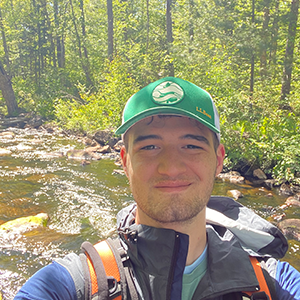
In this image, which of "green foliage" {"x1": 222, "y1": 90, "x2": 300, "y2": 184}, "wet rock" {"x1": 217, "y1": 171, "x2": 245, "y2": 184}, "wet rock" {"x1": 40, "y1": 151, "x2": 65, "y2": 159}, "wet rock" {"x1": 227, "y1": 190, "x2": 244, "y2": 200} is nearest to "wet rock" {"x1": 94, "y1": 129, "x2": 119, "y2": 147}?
"wet rock" {"x1": 40, "y1": 151, "x2": 65, "y2": 159}

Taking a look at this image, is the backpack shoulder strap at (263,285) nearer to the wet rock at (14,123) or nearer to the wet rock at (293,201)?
the wet rock at (293,201)

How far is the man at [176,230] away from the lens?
145cm

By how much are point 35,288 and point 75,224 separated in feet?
15.9

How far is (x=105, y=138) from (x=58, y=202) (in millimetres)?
6609

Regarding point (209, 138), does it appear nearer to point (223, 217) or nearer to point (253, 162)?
point (223, 217)

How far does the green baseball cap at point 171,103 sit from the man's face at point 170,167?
8 centimetres

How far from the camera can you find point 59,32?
2478 centimetres

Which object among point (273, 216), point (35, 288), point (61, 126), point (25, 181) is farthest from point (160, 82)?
point (61, 126)

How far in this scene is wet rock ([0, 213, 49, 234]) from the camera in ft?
17.6

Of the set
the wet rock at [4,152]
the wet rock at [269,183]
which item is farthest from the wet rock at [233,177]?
the wet rock at [4,152]

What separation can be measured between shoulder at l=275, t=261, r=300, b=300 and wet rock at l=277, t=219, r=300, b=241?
14.6ft

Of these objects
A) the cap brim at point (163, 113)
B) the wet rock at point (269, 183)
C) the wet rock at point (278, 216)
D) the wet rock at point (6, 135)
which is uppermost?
the cap brim at point (163, 113)

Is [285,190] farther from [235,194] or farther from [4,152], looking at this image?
[4,152]

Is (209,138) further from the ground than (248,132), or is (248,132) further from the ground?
(209,138)
